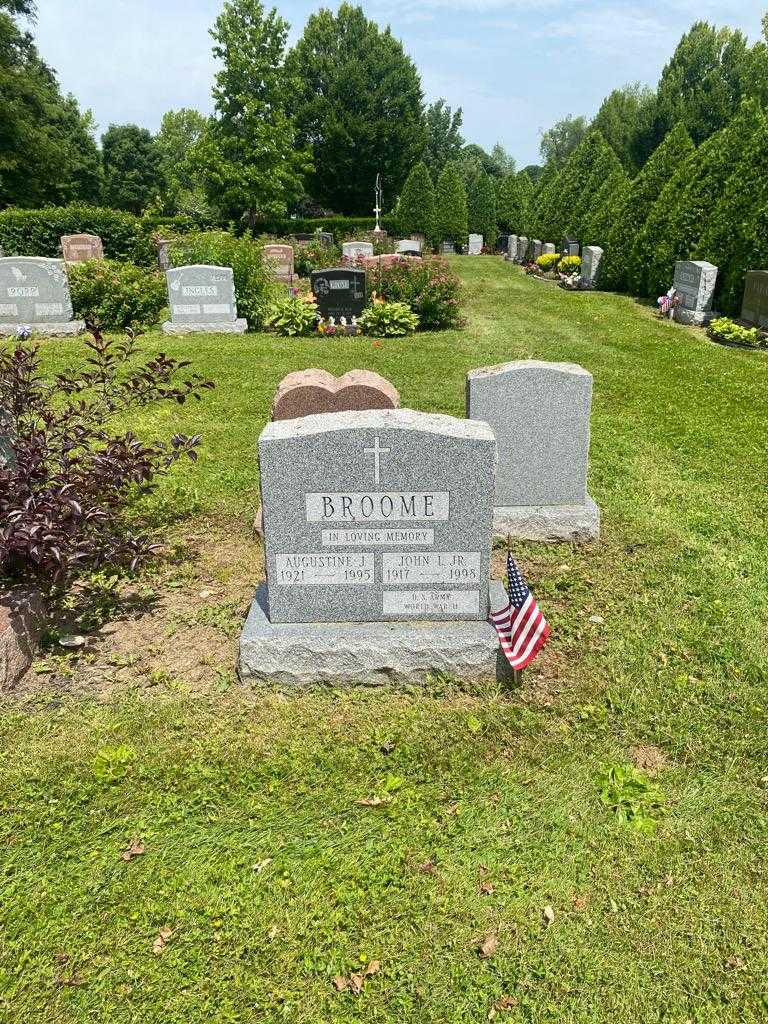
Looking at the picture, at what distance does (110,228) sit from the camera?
2900cm

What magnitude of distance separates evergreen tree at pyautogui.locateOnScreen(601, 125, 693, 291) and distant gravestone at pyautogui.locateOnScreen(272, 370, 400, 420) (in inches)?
616

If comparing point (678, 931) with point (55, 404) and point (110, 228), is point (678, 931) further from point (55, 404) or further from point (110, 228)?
point (110, 228)

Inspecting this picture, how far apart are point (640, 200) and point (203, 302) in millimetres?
12444

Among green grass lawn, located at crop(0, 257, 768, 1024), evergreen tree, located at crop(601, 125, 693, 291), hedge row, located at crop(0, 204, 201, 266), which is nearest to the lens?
green grass lawn, located at crop(0, 257, 768, 1024)

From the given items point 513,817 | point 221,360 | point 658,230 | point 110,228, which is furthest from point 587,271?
point 513,817

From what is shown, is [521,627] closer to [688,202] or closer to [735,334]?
[735,334]

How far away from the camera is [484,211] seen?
44.7m

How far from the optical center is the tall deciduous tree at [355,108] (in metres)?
46.5

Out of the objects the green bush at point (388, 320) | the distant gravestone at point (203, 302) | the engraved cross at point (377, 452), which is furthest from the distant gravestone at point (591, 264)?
the engraved cross at point (377, 452)

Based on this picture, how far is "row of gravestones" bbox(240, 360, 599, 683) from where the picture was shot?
12.6 feet

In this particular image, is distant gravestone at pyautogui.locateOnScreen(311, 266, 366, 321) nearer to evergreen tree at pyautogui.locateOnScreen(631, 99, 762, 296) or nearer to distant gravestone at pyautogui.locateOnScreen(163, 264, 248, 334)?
distant gravestone at pyautogui.locateOnScreen(163, 264, 248, 334)

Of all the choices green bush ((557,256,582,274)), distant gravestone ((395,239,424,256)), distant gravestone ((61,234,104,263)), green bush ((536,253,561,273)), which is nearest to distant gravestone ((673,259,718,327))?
green bush ((557,256,582,274))

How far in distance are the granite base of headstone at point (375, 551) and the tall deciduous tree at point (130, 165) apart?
221 ft

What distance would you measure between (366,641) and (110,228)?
29592mm
